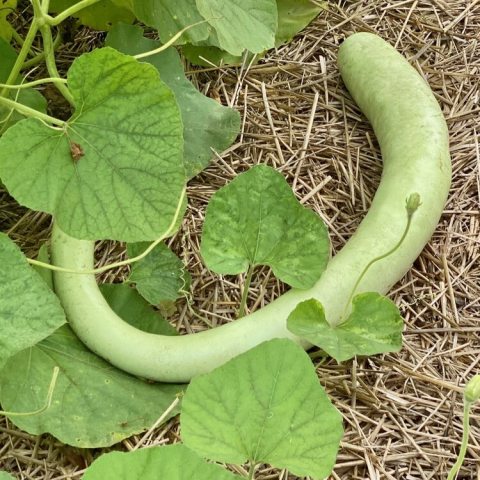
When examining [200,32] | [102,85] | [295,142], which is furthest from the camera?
[295,142]

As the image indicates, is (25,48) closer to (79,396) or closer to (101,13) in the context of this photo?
(101,13)

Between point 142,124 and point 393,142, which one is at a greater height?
point 142,124

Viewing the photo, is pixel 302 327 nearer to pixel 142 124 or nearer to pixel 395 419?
pixel 395 419

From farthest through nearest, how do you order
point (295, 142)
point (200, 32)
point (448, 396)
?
point (295, 142)
point (200, 32)
point (448, 396)

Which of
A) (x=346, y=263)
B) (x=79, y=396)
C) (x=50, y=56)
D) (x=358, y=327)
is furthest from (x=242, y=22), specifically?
(x=79, y=396)

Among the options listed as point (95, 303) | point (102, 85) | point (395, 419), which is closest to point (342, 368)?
point (395, 419)

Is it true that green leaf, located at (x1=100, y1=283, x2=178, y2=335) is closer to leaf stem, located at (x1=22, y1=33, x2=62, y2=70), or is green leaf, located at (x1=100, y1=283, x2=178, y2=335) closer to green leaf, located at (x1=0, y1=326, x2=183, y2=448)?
green leaf, located at (x1=0, y1=326, x2=183, y2=448)
